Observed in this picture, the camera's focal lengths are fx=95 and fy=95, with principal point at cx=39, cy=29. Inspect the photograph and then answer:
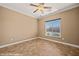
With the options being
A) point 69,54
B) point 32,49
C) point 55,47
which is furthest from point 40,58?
point 69,54

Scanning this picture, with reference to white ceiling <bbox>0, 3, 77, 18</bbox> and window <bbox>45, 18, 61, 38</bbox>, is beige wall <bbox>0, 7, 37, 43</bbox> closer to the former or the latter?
white ceiling <bbox>0, 3, 77, 18</bbox>

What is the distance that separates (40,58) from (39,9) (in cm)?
109

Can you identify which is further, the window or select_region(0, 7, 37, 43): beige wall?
the window

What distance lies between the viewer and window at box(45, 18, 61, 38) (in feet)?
7.37

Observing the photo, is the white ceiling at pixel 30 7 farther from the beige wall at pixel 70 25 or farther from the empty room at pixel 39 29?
the beige wall at pixel 70 25

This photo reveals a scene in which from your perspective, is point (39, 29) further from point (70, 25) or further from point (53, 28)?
point (70, 25)

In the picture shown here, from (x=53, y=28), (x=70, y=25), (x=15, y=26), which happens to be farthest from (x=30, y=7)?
(x=70, y=25)

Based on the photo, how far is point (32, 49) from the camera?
2.24m

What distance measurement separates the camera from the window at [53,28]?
2.25 meters

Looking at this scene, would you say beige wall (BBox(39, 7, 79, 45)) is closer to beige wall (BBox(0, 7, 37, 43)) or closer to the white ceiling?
the white ceiling

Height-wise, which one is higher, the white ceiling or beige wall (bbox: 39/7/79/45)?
the white ceiling

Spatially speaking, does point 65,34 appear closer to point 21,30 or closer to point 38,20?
point 38,20

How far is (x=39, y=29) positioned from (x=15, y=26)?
0.59 meters

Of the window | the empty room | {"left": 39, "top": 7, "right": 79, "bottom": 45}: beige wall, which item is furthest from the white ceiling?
the window
